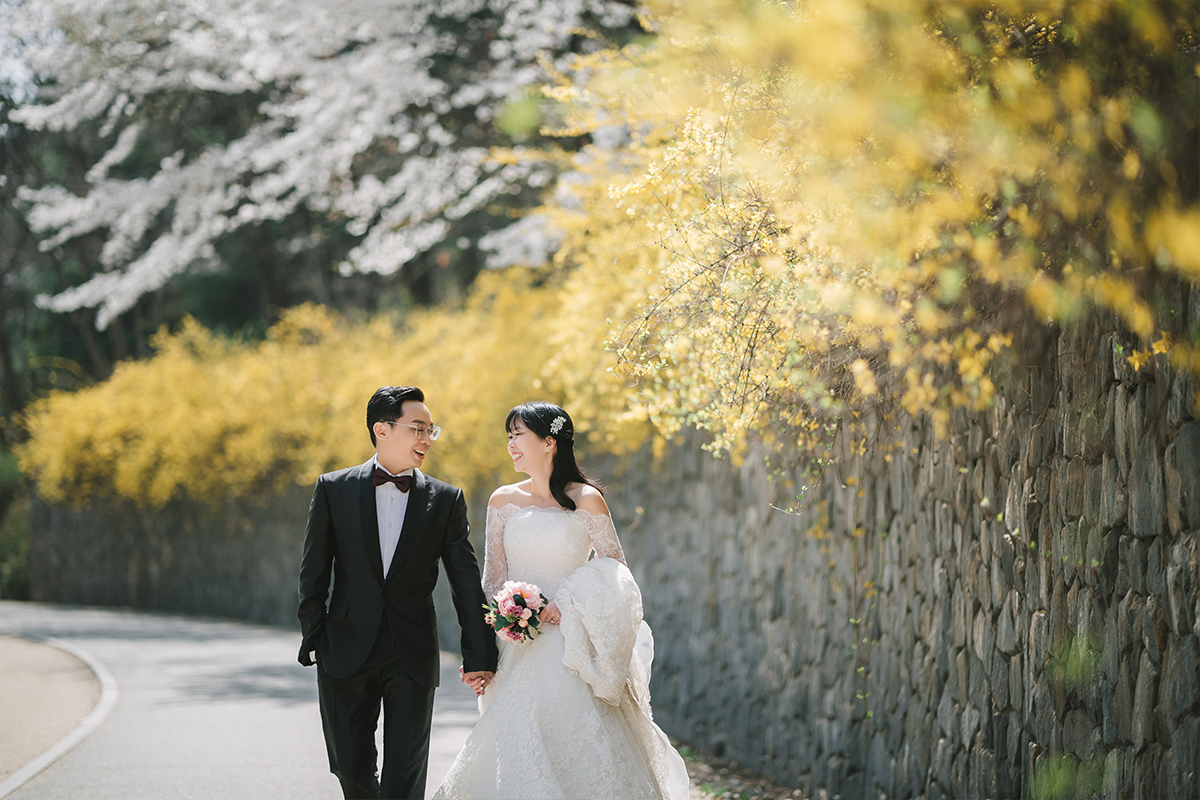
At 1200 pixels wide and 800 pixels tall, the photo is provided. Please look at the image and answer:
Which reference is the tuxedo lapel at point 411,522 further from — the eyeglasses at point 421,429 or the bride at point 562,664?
the bride at point 562,664

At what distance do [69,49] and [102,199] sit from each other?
1727mm

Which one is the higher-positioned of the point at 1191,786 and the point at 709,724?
the point at 1191,786

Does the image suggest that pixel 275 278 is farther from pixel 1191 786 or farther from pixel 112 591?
pixel 1191 786

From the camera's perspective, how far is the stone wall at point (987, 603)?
400 cm

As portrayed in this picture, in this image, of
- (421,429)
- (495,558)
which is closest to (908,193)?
(421,429)

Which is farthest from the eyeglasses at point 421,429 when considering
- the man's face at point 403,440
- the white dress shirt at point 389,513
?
the white dress shirt at point 389,513

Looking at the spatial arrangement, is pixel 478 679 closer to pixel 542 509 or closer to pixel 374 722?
pixel 374 722

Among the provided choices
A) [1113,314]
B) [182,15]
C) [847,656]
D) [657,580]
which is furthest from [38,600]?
[1113,314]

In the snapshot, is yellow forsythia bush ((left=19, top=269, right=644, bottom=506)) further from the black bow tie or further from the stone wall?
the black bow tie

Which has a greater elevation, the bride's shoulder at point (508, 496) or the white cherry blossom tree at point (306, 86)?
the white cherry blossom tree at point (306, 86)

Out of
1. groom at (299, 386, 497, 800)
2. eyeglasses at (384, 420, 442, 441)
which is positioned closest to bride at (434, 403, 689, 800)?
groom at (299, 386, 497, 800)

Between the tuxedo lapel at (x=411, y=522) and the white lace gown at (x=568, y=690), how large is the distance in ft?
2.04

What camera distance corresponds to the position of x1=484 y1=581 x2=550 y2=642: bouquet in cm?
517

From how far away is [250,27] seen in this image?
43.2 ft
